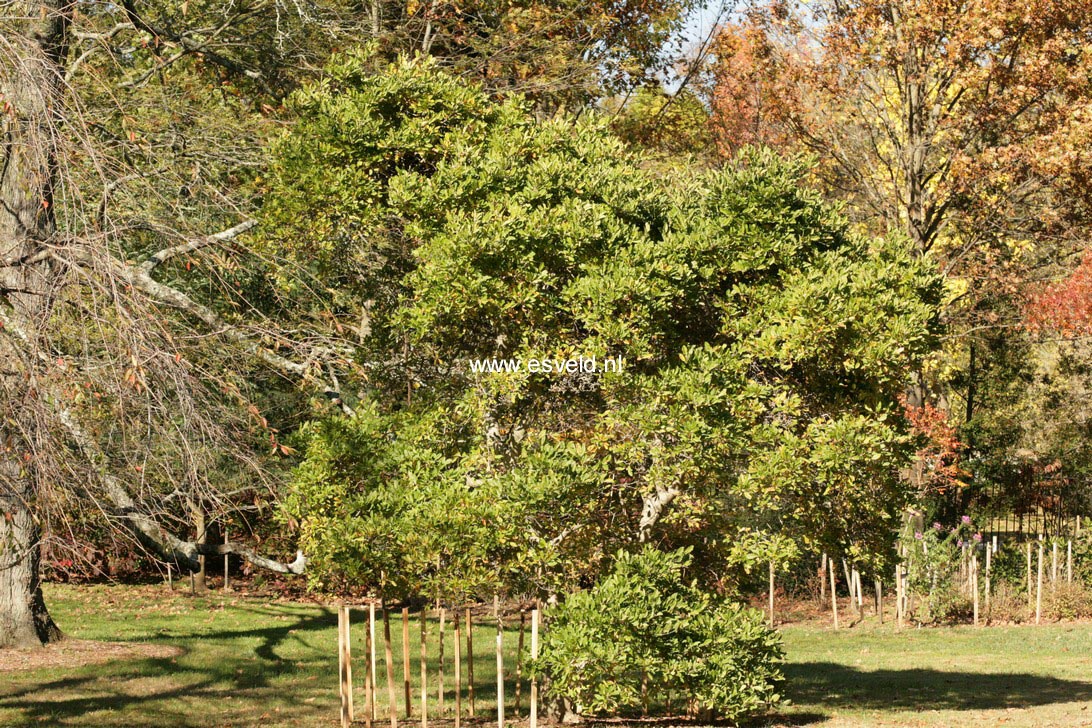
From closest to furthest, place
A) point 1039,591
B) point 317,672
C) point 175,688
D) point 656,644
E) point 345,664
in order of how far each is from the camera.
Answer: point 656,644 < point 345,664 < point 175,688 < point 317,672 < point 1039,591

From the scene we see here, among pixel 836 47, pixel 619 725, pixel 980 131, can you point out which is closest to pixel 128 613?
pixel 619 725

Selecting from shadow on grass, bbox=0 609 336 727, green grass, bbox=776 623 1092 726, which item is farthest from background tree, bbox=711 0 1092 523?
shadow on grass, bbox=0 609 336 727

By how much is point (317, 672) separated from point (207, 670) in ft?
4.24

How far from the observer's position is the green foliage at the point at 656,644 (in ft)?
27.6

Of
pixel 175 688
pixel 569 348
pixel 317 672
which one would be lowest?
pixel 317 672

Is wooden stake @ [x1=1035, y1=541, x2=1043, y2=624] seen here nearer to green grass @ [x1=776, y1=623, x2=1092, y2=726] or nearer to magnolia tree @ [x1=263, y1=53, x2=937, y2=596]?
green grass @ [x1=776, y1=623, x2=1092, y2=726]

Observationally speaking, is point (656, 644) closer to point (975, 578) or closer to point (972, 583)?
point (975, 578)

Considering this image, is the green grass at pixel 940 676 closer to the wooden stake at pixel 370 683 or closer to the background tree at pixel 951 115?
the wooden stake at pixel 370 683

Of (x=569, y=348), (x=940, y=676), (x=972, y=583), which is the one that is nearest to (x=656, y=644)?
(x=569, y=348)

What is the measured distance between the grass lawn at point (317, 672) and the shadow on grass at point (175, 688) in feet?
0.07

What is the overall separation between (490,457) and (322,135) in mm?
3097

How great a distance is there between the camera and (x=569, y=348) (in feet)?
28.7

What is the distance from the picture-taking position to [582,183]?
9.09 metres

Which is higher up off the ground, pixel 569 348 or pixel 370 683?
pixel 569 348
